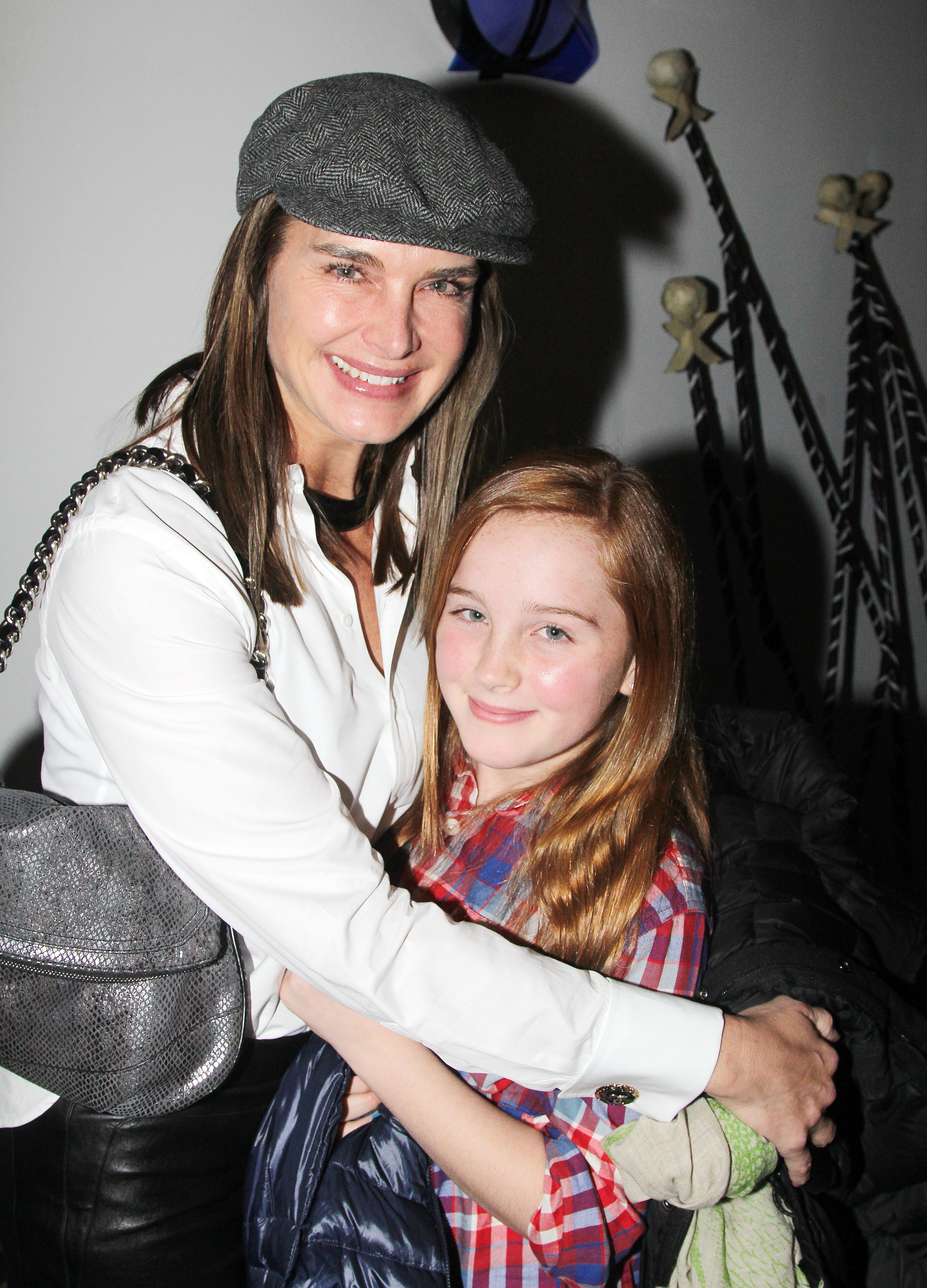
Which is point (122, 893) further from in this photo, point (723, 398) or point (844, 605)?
point (844, 605)

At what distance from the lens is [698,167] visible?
7.11 feet

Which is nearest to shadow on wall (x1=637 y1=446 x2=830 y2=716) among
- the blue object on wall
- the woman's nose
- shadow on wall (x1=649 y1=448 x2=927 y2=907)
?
shadow on wall (x1=649 y1=448 x2=927 y2=907)

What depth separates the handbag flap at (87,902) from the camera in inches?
33.4

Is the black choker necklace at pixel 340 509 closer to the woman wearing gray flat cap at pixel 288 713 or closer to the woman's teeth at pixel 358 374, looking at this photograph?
the woman wearing gray flat cap at pixel 288 713

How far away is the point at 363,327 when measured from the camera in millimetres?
967

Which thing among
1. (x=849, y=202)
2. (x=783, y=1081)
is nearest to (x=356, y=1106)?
(x=783, y=1081)

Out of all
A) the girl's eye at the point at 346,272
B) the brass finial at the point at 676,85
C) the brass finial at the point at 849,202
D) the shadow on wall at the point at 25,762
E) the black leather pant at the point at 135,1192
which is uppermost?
the brass finial at the point at 676,85

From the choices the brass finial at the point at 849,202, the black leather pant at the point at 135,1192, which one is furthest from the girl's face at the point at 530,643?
the brass finial at the point at 849,202

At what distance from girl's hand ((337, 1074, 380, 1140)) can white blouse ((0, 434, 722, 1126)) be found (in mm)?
249

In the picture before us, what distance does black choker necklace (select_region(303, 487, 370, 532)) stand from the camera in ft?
3.73

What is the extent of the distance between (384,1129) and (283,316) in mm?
918

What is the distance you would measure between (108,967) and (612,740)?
64cm

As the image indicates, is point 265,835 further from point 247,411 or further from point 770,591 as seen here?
point 770,591

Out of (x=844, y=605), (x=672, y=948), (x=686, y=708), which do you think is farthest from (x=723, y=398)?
(x=672, y=948)
